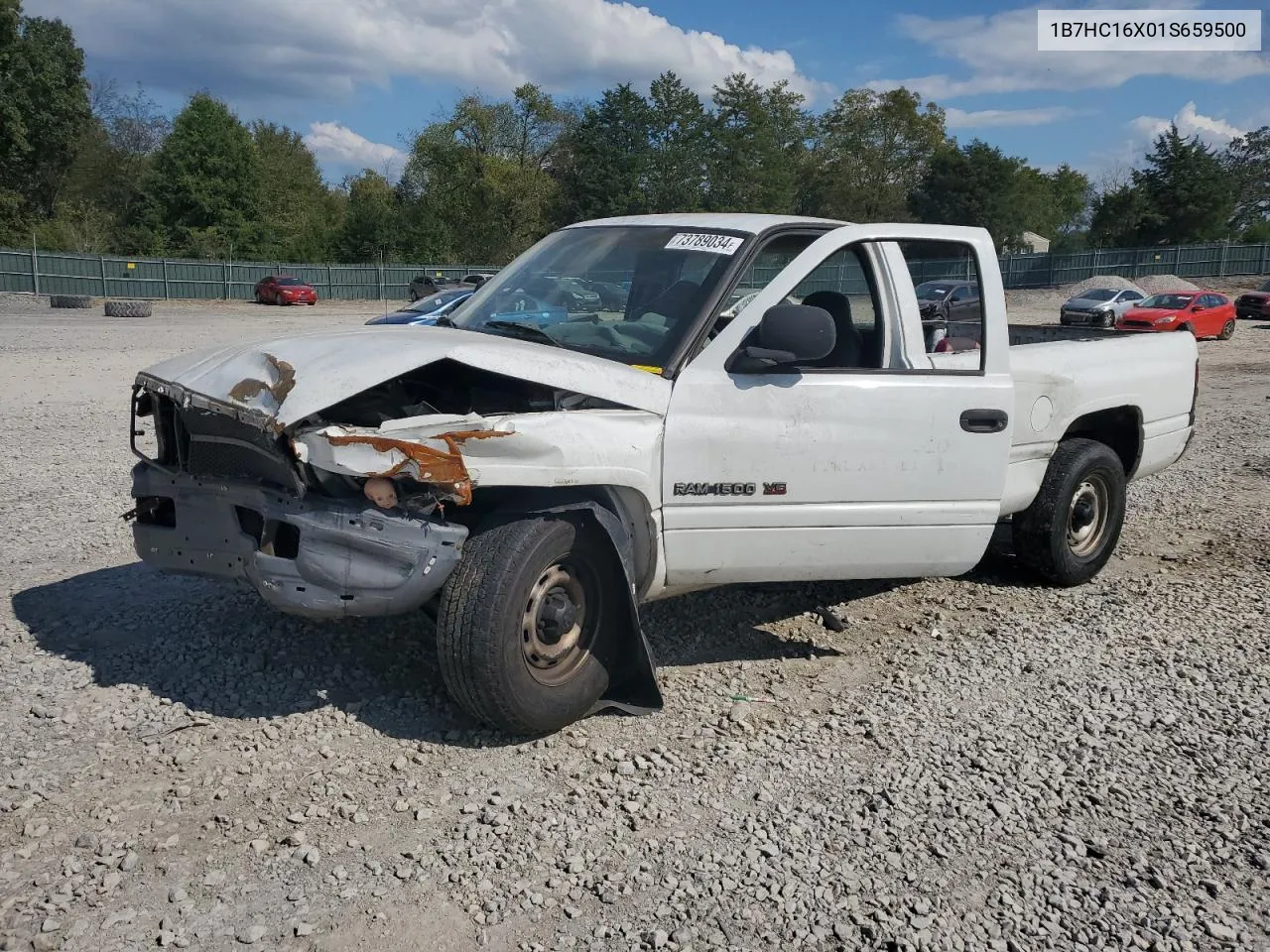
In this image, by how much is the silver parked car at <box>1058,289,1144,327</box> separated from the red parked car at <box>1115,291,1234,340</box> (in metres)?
0.63

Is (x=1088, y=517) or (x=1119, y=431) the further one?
(x=1119, y=431)

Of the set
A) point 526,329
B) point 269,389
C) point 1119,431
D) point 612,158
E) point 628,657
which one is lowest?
point 628,657

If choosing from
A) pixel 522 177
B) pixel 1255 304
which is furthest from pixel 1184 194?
pixel 522 177

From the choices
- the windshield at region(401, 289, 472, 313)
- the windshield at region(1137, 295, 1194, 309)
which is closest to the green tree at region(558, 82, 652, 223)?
the windshield at region(1137, 295, 1194, 309)

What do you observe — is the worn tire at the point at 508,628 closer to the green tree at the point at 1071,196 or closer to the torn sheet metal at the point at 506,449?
the torn sheet metal at the point at 506,449

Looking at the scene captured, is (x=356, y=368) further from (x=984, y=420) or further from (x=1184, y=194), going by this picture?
(x=1184, y=194)

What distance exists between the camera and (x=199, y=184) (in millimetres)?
58688

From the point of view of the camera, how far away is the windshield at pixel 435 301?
19.8 m

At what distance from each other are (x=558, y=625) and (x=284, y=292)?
45.7 metres

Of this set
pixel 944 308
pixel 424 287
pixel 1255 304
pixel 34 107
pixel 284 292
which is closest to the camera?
pixel 944 308

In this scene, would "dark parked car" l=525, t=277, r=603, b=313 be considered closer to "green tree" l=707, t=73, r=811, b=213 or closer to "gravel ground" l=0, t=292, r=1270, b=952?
"gravel ground" l=0, t=292, r=1270, b=952

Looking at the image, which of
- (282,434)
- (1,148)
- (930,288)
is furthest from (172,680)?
(1,148)

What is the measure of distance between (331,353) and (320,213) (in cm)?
7478

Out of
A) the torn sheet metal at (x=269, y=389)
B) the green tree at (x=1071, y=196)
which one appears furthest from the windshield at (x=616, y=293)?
the green tree at (x=1071, y=196)
